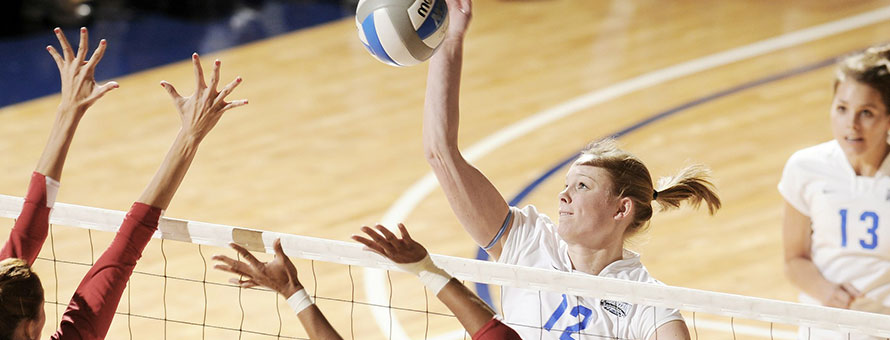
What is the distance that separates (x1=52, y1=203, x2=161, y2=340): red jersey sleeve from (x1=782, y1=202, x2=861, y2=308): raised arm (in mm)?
2603

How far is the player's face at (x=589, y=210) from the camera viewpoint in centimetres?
361

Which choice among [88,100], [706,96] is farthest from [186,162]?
[706,96]

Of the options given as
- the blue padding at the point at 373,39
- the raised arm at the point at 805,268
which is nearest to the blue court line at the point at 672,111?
the raised arm at the point at 805,268

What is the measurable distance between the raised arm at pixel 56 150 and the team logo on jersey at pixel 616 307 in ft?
5.64

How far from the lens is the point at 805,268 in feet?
14.8

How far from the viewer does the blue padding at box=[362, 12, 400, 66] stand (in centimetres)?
441

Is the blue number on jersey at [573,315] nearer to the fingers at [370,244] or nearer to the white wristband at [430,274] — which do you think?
the white wristband at [430,274]

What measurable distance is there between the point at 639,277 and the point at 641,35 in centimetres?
917

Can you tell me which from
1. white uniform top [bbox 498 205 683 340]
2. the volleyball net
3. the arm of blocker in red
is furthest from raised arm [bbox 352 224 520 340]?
the volleyball net

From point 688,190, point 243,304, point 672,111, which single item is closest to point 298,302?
point 688,190

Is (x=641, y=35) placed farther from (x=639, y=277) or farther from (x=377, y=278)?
(x=639, y=277)

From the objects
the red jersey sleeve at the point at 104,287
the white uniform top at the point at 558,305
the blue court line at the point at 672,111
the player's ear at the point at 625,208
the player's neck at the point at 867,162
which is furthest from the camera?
the blue court line at the point at 672,111

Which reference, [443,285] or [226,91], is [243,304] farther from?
[443,285]

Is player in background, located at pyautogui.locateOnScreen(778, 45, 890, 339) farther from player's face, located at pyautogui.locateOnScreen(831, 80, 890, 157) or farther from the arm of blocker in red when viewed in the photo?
the arm of blocker in red
